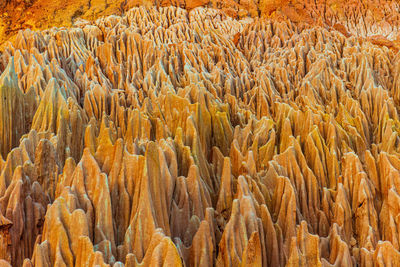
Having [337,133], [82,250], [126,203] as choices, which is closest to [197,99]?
[337,133]

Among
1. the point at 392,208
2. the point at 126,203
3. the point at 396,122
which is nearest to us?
the point at 126,203

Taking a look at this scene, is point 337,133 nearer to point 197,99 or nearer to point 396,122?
point 396,122

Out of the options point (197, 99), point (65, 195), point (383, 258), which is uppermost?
point (197, 99)

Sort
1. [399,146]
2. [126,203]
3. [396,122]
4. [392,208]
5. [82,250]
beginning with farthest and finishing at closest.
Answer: [396,122], [399,146], [392,208], [126,203], [82,250]

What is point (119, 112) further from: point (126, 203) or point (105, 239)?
point (105, 239)

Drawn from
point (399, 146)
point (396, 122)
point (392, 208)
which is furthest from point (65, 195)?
point (396, 122)

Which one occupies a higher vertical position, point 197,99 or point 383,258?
point 197,99

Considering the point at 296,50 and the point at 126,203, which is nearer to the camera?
the point at 126,203
